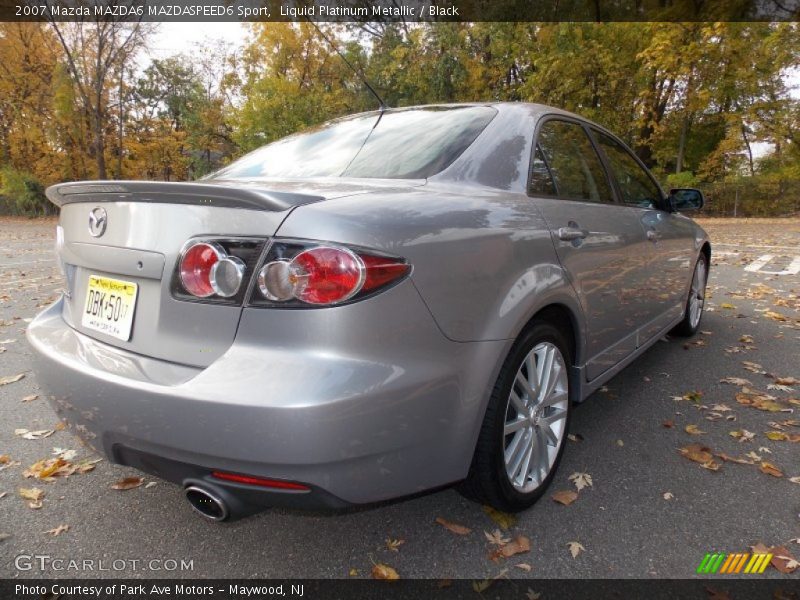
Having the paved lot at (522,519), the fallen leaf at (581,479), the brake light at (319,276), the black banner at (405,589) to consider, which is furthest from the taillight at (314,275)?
the fallen leaf at (581,479)

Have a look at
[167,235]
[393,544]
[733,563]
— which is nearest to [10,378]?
[167,235]

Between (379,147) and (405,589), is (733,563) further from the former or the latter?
(379,147)

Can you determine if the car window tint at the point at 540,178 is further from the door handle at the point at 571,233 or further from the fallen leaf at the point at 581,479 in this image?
the fallen leaf at the point at 581,479

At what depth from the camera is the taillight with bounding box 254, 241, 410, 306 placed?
1.46 m

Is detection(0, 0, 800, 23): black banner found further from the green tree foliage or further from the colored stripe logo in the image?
the colored stripe logo

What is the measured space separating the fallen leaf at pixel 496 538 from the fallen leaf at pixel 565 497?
360mm

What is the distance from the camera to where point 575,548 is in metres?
1.97

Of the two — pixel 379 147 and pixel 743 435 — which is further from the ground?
pixel 379 147

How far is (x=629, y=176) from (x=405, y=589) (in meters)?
2.79

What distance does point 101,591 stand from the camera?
1.80 meters

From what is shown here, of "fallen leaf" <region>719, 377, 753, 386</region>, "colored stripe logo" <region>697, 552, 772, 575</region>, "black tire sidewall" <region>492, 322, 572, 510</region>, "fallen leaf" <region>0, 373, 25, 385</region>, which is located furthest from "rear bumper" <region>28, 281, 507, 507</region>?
"fallen leaf" <region>719, 377, 753, 386</region>

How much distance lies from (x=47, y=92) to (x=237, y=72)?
10.8 meters

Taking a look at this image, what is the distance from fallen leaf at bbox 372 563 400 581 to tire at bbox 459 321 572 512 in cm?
38

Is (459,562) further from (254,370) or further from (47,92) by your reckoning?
(47,92)
